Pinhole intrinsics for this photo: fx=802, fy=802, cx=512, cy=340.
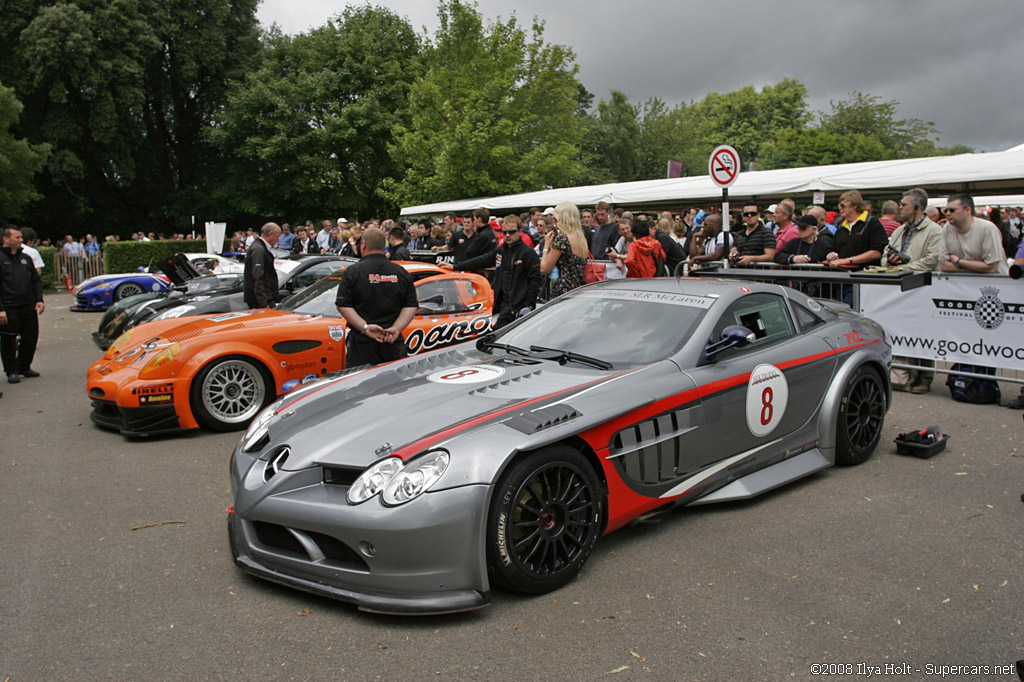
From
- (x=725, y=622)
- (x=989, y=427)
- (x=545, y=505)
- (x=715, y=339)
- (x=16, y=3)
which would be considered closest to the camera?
(x=725, y=622)

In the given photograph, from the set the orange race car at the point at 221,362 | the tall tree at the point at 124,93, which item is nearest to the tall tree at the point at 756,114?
the tall tree at the point at 124,93

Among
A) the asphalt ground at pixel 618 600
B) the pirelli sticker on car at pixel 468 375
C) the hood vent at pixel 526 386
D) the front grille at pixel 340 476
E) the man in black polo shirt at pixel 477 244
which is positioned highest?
the man in black polo shirt at pixel 477 244

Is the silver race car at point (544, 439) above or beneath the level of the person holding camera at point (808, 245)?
beneath

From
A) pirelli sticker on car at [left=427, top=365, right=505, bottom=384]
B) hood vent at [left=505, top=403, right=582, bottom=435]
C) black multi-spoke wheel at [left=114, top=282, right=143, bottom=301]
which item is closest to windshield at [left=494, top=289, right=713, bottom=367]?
pirelli sticker on car at [left=427, top=365, right=505, bottom=384]

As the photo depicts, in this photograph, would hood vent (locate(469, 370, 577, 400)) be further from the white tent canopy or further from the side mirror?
the white tent canopy

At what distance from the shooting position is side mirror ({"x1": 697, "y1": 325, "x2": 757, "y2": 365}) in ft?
15.1

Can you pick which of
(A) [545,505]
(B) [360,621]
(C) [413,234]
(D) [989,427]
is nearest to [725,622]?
(A) [545,505]

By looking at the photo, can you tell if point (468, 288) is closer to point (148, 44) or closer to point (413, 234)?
point (413, 234)

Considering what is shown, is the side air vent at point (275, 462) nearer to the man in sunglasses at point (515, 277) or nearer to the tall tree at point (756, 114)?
the man in sunglasses at point (515, 277)

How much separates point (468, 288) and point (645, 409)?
4.61 metres

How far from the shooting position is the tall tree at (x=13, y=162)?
3058 cm

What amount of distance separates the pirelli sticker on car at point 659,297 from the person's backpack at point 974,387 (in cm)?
399

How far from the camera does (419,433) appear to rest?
3729 mm

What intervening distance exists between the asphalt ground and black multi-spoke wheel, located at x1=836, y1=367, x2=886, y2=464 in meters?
0.16
